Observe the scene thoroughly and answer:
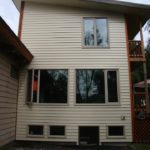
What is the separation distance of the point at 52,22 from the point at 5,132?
506 centimetres

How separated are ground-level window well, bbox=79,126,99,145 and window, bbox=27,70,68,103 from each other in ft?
4.54

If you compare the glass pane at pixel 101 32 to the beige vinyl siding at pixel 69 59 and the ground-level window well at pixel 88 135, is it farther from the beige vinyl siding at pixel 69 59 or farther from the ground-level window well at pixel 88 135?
the ground-level window well at pixel 88 135

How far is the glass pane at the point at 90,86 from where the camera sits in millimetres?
8500

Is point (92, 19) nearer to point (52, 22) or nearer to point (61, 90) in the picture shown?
point (52, 22)

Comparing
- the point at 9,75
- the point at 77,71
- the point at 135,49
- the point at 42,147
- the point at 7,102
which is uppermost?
the point at 135,49

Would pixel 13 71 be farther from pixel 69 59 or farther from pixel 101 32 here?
pixel 101 32

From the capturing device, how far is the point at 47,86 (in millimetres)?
8703

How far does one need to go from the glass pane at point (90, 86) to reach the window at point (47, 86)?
57cm

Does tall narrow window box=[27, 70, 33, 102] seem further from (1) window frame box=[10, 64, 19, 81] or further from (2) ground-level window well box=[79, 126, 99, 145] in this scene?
(2) ground-level window well box=[79, 126, 99, 145]

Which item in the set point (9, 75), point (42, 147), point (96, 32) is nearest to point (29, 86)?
point (9, 75)

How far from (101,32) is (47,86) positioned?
3.37 metres

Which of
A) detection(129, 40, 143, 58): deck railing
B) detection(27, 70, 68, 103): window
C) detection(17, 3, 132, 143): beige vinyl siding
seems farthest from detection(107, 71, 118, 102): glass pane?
detection(27, 70, 68, 103): window

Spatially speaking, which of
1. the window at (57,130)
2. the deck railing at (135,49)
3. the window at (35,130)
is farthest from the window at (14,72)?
the deck railing at (135,49)

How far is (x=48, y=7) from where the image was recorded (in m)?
9.65
